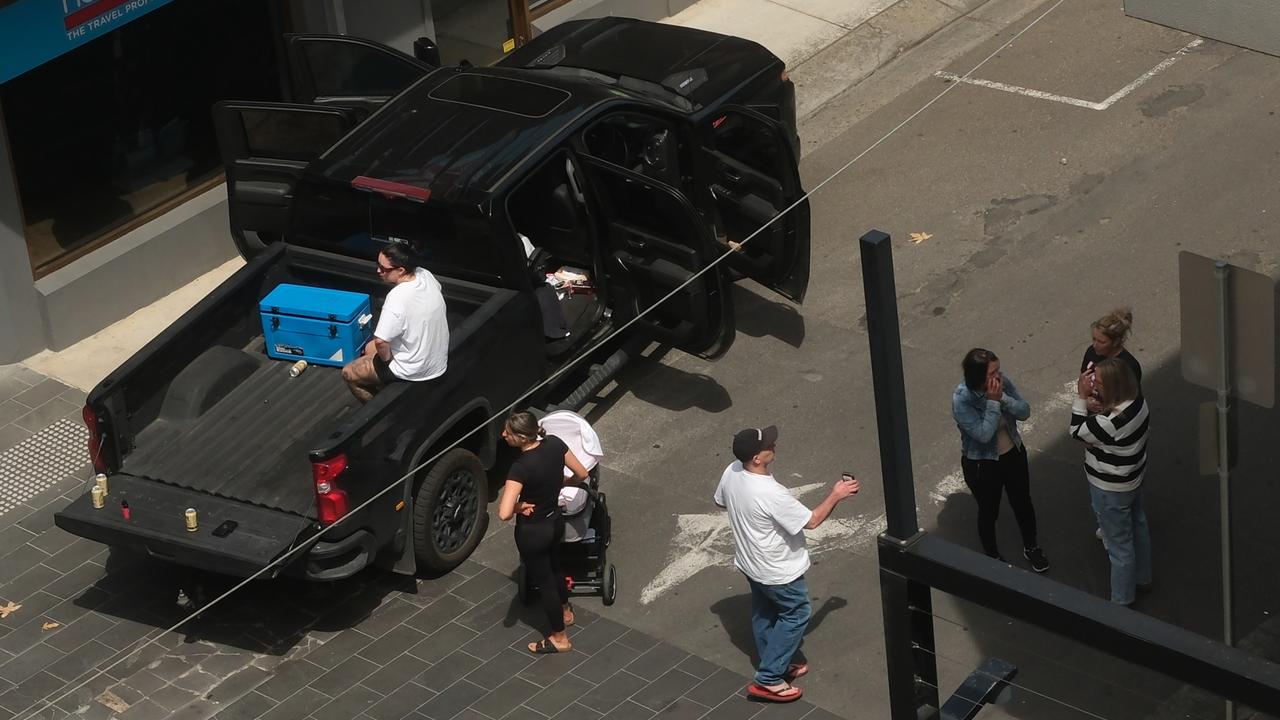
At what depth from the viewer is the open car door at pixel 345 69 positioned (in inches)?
497

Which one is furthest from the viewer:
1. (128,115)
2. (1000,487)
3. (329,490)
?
(128,115)

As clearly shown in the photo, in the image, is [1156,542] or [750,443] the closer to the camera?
[750,443]

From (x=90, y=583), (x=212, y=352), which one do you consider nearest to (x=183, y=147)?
(x=212, y=352)

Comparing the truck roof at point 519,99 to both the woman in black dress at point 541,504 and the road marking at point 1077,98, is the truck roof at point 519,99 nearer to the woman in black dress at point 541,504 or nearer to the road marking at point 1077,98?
the woman in black dress at point 541,504

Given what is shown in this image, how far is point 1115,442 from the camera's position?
891 centimetres

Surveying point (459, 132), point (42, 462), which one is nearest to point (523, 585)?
point (459, 132)

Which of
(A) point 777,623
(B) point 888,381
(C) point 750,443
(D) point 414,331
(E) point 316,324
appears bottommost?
(A) point 777,623

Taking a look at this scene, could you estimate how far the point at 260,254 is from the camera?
11.2m

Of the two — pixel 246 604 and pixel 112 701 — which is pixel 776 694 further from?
pixel 112 701

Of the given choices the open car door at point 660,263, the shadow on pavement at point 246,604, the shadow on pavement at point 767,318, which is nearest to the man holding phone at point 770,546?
the open car door at point 660,263

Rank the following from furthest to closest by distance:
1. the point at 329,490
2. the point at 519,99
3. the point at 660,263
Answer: the point at 519,99, the point at 660,263, the point at 329,490

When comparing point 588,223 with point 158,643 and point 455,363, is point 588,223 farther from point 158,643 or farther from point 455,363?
point 158,643

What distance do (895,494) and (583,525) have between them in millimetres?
4483

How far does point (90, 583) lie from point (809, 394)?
466 centimetres
